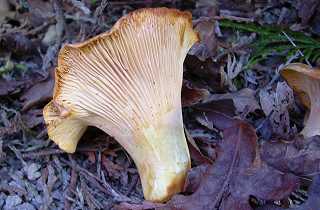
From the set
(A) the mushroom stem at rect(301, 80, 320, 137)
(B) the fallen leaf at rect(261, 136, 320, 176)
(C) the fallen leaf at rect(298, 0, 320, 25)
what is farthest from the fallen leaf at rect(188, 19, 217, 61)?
(B) the fallen leaf at rect(261, 136, 320, 176)

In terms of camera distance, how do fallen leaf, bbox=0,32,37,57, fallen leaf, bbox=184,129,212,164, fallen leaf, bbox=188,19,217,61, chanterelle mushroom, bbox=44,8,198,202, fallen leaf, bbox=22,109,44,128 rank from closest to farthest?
chanterelle mushroom, bbox=44,8,198,202
fallen leaf, bbox=184,129,212,164
fallen leaf, bbox=22,109,44,128
fallen leaf, bbox=188,19,217,61
fallen leaf, bbox=0,32,37,57

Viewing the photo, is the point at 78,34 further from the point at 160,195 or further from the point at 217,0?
the point at 160,195

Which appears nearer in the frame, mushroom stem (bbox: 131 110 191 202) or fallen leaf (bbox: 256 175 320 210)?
fallen leaf (bbox: 256 175 320 210)

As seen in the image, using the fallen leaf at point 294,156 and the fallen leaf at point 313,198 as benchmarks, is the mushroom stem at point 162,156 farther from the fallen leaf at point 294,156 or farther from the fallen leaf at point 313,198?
the fallen leaf at point 313,198

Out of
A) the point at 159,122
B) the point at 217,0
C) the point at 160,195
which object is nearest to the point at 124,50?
the point at 159,122

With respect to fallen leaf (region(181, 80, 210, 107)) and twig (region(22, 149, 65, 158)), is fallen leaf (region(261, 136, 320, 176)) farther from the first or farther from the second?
twig (region(22, 149, 65, 158))

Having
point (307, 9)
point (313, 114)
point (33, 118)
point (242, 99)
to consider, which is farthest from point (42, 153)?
point (307, 9)

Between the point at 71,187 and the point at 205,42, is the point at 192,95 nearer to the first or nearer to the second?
the point at 205,42
